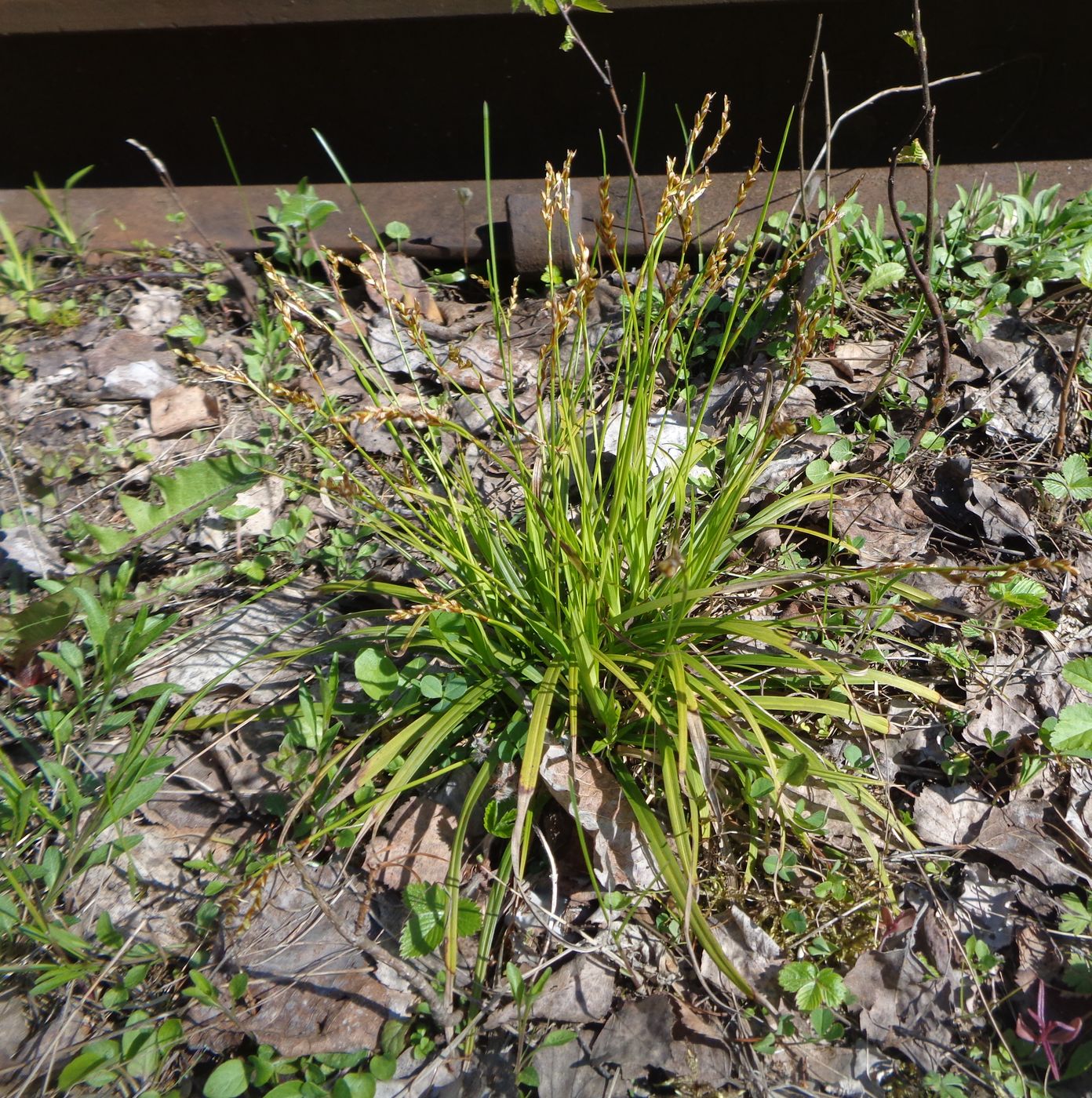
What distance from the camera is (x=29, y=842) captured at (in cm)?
166

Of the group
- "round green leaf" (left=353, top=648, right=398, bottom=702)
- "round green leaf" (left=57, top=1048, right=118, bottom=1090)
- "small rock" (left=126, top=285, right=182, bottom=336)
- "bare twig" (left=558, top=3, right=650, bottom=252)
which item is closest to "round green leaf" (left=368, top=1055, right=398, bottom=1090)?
"round green leaf" (left=57, top=1048, right=118, bottom=1090)

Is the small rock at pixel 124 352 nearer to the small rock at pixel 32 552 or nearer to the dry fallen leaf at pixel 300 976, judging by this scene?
the small rock at pixel 32 552

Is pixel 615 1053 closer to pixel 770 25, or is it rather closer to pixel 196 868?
pixel 196 868

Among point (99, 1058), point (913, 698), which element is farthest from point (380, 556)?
point (913, 698)

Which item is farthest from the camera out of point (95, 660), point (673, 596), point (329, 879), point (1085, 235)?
point (1085, 235)

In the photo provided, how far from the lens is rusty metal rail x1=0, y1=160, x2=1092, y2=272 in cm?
254

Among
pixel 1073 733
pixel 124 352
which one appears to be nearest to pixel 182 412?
pixel 124 352

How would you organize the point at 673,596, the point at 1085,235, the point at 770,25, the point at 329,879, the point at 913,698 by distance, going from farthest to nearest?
the point at 770,25, the point at 1085,235, the point at 913,698, the point at 329,879, the point at 673,596

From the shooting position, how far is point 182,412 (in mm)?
2471

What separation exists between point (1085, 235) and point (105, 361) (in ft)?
9.71

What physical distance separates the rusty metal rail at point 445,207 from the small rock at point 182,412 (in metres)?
0.62

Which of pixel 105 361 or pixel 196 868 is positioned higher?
pixel 105 361

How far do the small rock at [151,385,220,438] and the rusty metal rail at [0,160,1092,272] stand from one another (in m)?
0.62

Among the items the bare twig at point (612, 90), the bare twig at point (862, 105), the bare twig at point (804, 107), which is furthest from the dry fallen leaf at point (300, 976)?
the bare twig at point (804, 107)
